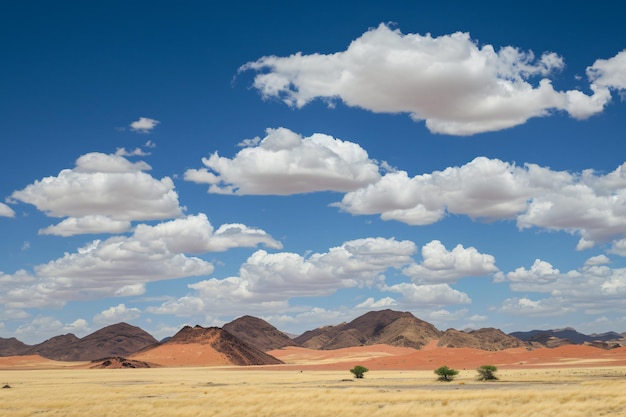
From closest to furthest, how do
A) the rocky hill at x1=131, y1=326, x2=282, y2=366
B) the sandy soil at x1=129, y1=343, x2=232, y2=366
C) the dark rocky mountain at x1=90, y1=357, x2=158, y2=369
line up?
the dark rocky mountain at x1=90, y1=357, x2=158, y2=369 → the sandy soil at x1=129, y1=343, x2=232, y2=366 → the rocky hill at x1=131, y1=326, x2=282, y2=366

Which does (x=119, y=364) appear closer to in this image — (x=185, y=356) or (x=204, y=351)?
(x=185, y=356)

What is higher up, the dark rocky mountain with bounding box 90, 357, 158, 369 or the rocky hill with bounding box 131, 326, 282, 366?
the rocky hill with bounding box 131, 326, 282, 366

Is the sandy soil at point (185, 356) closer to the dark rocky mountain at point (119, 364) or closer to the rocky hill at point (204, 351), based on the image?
the rocky hill at point (204, 351)

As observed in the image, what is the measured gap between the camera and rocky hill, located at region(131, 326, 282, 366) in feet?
560

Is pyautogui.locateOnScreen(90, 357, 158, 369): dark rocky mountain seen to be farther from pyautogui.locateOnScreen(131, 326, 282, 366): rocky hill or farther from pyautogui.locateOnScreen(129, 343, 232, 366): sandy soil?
pyautogui.locateOnScreen(131, 326, 282, 366): rocky hill

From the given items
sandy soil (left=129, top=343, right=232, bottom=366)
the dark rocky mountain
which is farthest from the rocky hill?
the dark rocky mountain

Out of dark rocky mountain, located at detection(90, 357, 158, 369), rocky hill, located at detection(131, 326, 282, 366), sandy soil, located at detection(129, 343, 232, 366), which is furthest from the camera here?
rocky hill, located at detection(131, 326, 282, 366)

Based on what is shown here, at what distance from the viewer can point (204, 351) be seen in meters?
176

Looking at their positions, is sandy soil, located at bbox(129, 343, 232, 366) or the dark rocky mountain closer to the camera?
the dark rocky mountain

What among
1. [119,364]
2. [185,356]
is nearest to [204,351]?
[185,356]

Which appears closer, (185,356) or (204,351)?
(185,356)

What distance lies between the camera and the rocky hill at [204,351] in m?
171

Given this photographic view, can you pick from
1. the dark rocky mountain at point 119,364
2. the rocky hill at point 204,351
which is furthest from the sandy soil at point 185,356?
the dark rocky mountain at point 119,364

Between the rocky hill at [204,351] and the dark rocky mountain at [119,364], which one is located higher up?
the rocky hill at [204,351]
